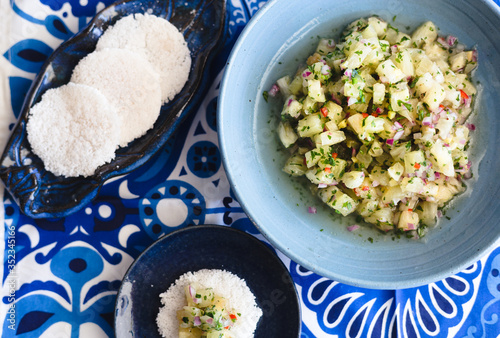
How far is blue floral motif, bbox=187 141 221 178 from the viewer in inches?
60.0

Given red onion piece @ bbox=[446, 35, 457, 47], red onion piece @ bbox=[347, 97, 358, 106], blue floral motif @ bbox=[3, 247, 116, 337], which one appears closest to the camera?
red onion piece @ bbox=[347, 97, 358, 106]

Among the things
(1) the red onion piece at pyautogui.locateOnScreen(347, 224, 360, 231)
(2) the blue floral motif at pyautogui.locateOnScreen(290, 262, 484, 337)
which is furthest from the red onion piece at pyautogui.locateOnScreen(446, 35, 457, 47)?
(2) the blue floral motif at pyautogui.locateOnScreen(290, 262, 484, 337)

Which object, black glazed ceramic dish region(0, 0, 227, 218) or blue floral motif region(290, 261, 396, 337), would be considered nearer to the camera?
black glazed ceramic dish region(0, 0, 227, 218)

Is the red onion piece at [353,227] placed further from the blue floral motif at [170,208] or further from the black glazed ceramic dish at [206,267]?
the blue floral motif at [170,208]

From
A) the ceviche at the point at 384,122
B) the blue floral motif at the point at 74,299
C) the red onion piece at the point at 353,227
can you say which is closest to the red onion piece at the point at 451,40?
the ceviche at the point at 384,122

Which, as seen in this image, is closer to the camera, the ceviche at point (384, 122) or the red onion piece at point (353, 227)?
the ceviche at point (384, 122)

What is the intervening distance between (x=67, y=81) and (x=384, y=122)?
1.05 metres

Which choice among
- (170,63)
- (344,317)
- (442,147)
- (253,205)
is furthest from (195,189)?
(442,147)

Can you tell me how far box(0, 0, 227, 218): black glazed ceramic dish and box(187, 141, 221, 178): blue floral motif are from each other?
0.14m

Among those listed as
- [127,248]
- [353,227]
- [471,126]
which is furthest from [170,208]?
[471,126]

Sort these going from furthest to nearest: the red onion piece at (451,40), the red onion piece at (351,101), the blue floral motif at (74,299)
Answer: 1. the blue floral motif at (74,299)
2. the red onion piece at (451,40)
3. the red onion piece at (351,101)

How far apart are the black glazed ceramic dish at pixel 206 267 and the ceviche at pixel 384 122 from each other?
32 cm

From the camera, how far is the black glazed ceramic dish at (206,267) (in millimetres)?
1426

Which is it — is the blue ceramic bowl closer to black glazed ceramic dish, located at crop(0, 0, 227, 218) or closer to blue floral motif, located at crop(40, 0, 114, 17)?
black glazed ceramic dish, located at crop(0, 0, 227, 218)
